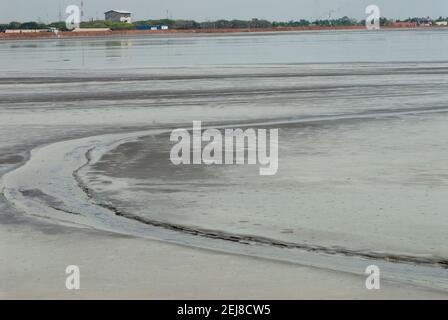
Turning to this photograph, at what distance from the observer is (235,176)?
14.1m

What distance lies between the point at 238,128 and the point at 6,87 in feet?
63.0

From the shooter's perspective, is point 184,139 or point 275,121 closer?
point 184,139

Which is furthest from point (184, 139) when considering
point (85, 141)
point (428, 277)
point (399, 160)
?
point (428, 277)

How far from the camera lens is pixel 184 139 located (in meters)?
19.0

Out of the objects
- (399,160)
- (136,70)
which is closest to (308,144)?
(399,160)

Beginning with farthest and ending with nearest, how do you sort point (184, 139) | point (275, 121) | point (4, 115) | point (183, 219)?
point (4, 115), point (275, 121), point (184, 139), point (183, 219)

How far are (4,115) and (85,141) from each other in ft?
22.3

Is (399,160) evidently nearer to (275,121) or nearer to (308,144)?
(308,144)

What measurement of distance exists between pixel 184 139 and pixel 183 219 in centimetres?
790

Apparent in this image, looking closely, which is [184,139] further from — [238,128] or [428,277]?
[428,277]

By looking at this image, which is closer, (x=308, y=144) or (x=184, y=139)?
(x=308, y=144)

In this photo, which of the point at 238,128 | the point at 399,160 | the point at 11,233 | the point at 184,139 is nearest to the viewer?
the point at 11,233
